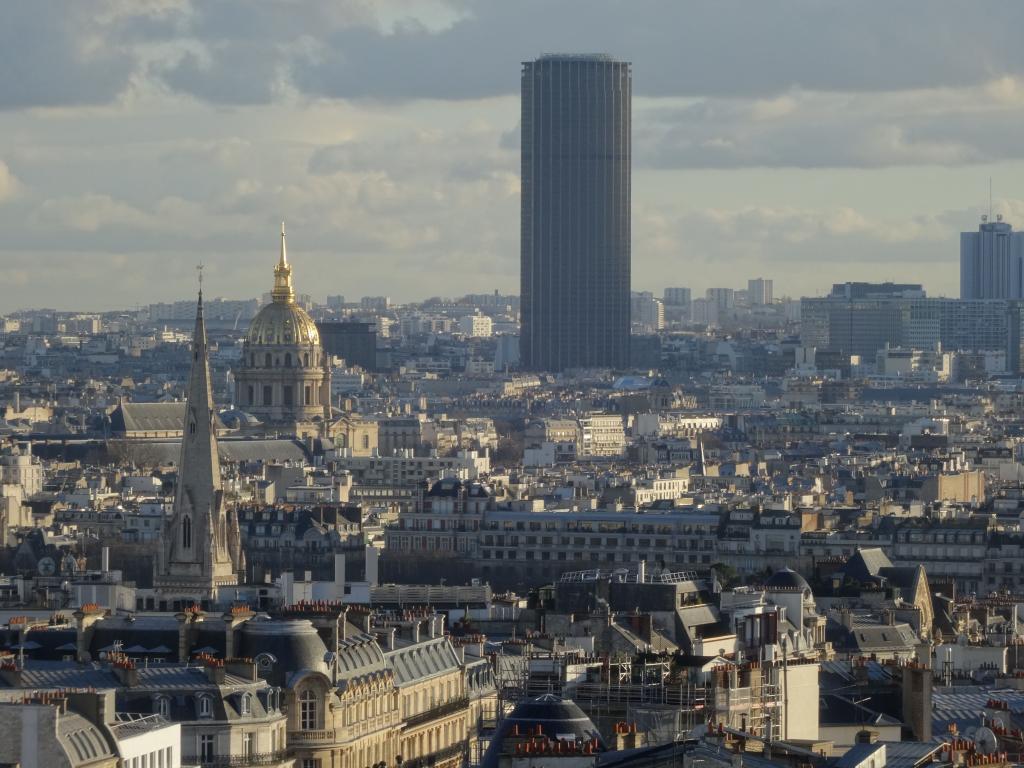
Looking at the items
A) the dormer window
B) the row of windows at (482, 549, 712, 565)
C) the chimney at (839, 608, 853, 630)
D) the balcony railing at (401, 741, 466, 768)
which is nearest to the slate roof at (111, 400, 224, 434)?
the row of windows at (482, 549, 712, 565)

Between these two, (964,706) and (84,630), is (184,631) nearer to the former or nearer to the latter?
(84,630)

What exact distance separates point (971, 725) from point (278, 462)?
125 metres

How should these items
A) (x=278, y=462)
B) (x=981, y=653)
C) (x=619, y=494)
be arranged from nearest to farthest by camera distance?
(x=981, y=653) < (x=619, y=494) < (x=278, y=462)

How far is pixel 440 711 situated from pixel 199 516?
37606 mm

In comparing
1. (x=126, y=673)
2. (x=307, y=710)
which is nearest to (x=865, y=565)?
(x=307, y=710)

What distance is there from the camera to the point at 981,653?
66500 millimetres

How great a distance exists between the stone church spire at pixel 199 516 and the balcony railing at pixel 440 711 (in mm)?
31548

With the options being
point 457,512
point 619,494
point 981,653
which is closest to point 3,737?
point 981,653

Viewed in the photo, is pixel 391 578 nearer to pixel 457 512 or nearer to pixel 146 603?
pixel 457 512

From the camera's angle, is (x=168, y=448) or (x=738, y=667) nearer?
(x=738, y=667)

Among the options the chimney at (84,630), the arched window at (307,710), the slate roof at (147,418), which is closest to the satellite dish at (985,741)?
the arched window at (307,710)

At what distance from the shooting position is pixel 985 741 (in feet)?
136

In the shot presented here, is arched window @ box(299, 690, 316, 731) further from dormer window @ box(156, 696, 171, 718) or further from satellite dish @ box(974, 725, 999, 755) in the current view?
satellite dish @ box(974, 725, 999, 755)

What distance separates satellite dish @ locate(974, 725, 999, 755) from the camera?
133 ft
